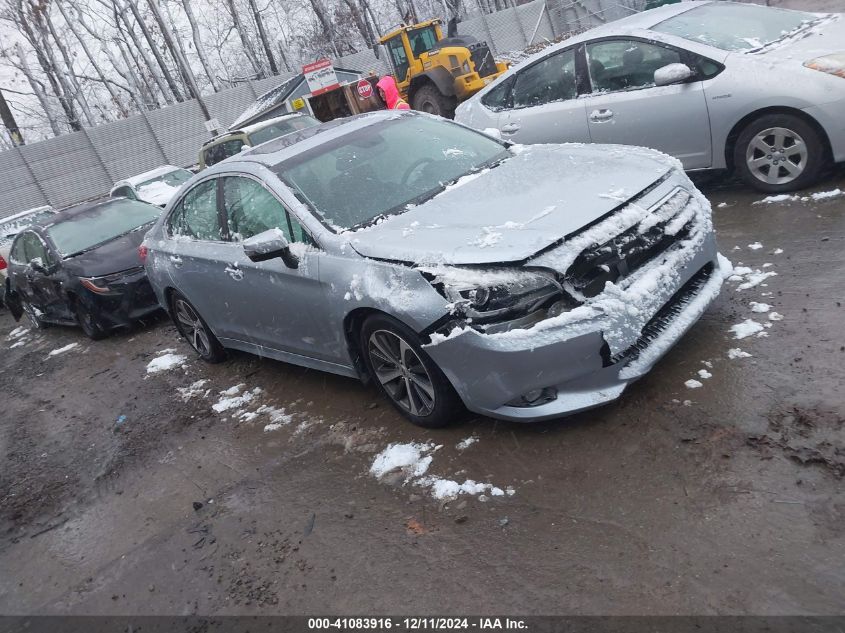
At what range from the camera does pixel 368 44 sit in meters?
35.2

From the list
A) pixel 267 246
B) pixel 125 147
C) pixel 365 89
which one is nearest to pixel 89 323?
pixel 267 246

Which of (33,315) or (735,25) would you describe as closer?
(735,25)

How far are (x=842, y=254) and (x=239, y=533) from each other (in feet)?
13.4

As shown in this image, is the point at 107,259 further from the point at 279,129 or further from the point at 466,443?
the point at 466,443

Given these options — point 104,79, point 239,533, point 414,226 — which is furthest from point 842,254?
point 104,79

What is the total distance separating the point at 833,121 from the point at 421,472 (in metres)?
4.08

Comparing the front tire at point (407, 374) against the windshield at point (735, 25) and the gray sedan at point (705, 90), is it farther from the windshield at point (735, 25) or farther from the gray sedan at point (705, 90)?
the windshield at point (735, 25)

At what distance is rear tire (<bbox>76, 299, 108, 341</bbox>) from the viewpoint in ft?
27.2

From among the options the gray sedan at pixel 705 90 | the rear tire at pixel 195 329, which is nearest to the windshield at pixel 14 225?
the rear tire at pixel 195 329

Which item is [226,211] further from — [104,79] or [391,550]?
[104,79]

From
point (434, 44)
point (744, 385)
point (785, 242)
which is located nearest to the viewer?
point (744, 385)

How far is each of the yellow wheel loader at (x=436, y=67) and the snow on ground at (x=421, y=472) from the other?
41.9ft

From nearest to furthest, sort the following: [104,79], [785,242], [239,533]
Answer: [239,533]
[785,242]
[104,79]

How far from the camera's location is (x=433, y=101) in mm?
16094
